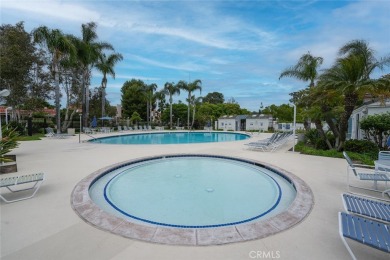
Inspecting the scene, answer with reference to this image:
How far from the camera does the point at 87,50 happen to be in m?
22.6

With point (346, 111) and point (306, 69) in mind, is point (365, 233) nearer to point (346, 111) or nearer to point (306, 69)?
point (346, 111)

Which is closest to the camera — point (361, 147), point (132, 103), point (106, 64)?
point (361, 147)

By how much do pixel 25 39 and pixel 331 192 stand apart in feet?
85.2

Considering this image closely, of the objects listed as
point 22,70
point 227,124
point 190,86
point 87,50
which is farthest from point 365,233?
point 190,86

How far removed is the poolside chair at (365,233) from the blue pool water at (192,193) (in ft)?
6.15

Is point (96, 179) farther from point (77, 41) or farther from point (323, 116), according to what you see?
point (77, 41)

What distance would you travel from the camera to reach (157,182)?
6.64m

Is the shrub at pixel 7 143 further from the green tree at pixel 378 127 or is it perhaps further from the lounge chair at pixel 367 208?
the green tree at pixel 378 127

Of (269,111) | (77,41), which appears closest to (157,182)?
(77,41)

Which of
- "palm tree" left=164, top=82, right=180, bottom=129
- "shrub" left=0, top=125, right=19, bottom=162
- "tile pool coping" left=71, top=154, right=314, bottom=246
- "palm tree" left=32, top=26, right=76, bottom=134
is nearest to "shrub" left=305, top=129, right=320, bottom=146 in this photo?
"tile pool coping" left=71, top=154, right=314, bottom=246

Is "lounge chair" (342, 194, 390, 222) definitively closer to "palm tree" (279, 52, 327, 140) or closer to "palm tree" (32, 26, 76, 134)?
"palm tree" (279, 52, 327, 140)

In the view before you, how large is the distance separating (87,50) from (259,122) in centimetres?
2288

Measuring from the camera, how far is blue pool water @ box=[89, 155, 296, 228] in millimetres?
4414

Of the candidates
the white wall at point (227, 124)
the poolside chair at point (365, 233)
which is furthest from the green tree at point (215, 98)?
the poolside chair at point (365, 233)
